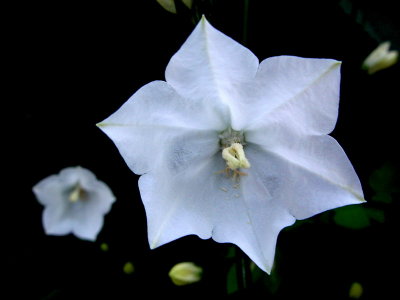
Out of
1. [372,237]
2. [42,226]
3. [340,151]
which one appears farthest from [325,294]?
[42,226]

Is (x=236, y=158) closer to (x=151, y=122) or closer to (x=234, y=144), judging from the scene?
(x=234, y=144)

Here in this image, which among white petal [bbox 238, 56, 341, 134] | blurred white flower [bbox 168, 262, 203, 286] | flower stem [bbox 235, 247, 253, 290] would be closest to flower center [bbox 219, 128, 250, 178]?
white petal [bbox 238, 56, 341, 134]

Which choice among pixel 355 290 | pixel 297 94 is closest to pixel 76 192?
pixel 355 290

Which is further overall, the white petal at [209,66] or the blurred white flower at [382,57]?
the blurred white flower at [382,57]

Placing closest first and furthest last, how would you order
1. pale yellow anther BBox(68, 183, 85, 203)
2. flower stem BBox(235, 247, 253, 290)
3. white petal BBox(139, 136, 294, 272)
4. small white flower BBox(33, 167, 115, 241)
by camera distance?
white petal BBox(139, 136, 294, 272)
flower stem BBox(235, 247, 253, 290)
small white flower BBox(33, 167, 115, 241)
pale yellow anther BBox(68, 183, 85, 203)

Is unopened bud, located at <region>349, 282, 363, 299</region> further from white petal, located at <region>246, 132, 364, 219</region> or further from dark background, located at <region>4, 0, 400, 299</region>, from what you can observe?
white petal, located at <region>246, 132, 364, 219</region>

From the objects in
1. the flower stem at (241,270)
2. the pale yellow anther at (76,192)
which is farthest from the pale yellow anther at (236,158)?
the pale yellow anther at (76,192)

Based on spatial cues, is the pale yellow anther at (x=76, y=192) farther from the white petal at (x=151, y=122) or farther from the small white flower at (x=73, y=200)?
the white petal at (x=151, y=122)
